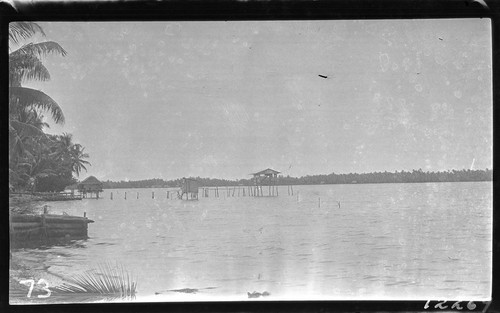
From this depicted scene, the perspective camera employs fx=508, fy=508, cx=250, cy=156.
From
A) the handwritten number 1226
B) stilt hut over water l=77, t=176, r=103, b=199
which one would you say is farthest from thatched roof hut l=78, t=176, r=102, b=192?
the handwritten number 1226

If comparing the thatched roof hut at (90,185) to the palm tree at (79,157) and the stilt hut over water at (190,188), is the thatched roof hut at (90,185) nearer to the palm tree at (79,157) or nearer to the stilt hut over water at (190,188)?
the palm tree at (79,157)

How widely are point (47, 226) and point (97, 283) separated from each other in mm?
168

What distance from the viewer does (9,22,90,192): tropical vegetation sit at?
1.11 meters

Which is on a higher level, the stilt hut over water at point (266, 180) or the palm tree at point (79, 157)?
the palm tree at point (79, 157)

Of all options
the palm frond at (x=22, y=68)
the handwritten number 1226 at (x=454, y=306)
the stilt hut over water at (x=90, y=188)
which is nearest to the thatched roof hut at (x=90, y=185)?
the stilt hut over water at (x=90, y=188)

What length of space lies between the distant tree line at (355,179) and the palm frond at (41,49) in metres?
0.31

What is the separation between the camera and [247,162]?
1138mm

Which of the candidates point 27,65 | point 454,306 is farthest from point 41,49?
point 454,306

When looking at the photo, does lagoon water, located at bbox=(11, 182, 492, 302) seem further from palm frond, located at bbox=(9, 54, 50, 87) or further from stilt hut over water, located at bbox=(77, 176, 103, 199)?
palm frond, located at bbox=(9, 54, 50, 87)

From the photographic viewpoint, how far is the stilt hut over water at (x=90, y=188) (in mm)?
1128

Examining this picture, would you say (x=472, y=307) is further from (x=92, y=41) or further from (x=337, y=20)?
(x=92, y=41)

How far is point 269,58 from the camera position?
3.73 ft

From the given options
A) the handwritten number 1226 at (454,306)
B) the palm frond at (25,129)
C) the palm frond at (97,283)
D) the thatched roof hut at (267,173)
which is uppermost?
the palm frond at (25,129)

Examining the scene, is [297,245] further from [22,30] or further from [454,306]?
[22,30]
